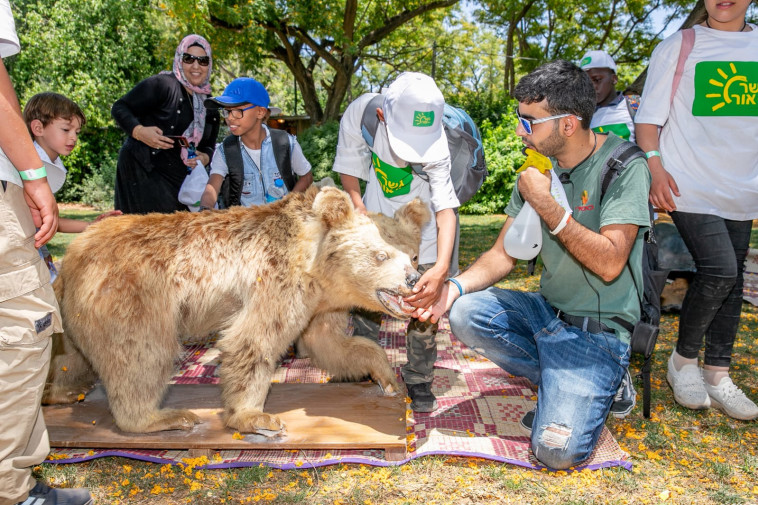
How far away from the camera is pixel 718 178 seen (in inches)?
145

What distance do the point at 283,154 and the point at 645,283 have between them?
10.2ft

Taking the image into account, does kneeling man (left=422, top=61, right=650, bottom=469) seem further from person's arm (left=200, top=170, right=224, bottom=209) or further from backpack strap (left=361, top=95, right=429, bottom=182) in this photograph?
person's arm (left=200, top=170, right=224, bottom=209)

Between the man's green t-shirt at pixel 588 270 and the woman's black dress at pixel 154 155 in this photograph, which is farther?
the woman's black dress at pixel 154 155

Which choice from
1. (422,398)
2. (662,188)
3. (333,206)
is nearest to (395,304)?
(333,206)

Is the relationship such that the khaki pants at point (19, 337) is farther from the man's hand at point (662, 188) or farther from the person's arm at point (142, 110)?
the man's hand at point (662, 188)

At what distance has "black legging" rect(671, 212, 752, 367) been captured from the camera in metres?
3.70

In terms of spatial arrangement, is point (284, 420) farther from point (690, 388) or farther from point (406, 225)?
point (690, 388)

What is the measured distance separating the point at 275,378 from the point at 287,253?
147cm

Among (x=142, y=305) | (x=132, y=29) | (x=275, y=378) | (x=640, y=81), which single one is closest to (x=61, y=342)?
(x=142, y=305)

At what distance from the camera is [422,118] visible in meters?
3.42

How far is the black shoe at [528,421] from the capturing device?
141 inches

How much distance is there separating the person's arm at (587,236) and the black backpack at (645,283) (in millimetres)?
242

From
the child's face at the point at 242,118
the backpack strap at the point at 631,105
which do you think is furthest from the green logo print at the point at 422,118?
the backpack strap at the point at 631,105

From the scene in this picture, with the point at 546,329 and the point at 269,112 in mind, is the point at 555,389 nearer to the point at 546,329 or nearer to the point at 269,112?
the point at 546,329
